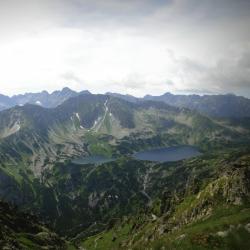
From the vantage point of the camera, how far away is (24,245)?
166250 mm

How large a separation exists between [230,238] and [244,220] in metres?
11.1

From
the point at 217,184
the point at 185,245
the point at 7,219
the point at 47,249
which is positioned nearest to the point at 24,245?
the point at 47,249

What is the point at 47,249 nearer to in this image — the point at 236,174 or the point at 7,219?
the point at 7,219

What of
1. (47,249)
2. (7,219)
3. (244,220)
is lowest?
(47,249)

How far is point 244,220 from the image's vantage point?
391ft

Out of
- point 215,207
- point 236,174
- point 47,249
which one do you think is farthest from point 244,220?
point 47,249

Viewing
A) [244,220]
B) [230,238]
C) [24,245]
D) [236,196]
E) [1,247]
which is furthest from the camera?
[24,245]

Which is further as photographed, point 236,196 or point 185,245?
point 236,196

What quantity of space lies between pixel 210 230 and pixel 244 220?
1215 centimetres

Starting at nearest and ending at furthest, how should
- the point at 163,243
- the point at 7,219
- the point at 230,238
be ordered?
the point at 230,238
the point at 163,243
the point at 7,219

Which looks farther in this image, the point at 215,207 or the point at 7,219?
the point at 7,219

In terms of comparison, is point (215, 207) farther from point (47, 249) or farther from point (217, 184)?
point (47, 249)

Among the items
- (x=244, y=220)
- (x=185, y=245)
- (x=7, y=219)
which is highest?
(x=244, y=220)

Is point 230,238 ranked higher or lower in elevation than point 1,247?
higher
